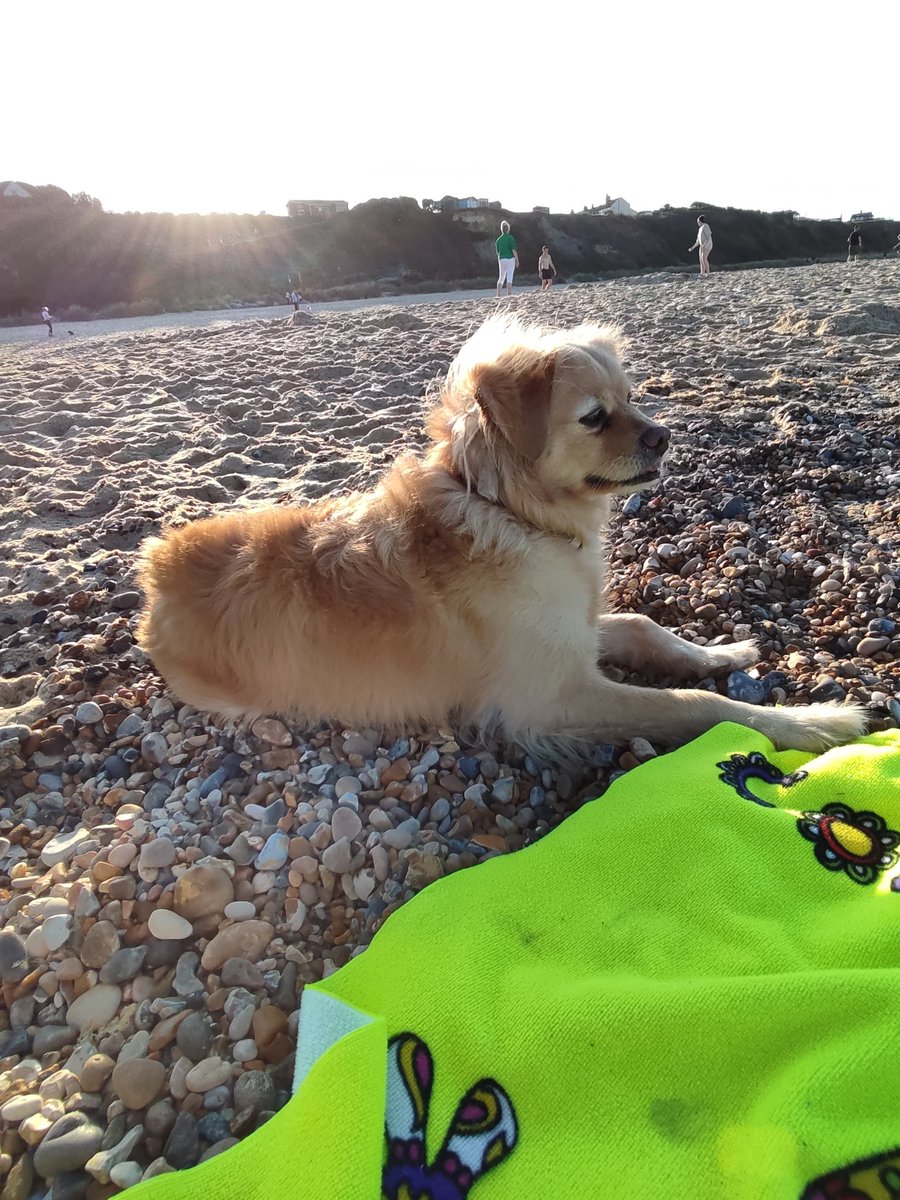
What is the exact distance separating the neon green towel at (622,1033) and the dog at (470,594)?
2.60ft

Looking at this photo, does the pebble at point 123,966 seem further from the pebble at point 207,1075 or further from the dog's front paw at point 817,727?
the dog's front paw at point 817,727

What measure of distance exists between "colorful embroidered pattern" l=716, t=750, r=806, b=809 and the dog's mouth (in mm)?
1162

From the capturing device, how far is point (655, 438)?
2838 millimetres

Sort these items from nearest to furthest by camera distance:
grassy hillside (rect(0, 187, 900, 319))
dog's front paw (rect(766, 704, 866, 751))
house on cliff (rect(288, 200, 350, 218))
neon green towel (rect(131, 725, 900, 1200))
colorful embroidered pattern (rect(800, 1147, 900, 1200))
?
1. colorful embroidered pattern (rect(800, 1147, 900, 1200))
2. neon green towel (rect(131, 725, 900, 1200))
3. dog's front paw (rect(766, 704, 866, 751))
4. grassy hillside (rect(0, 187, 900, 319))
5. house on cliff (rect(288, 200, 350, 218))

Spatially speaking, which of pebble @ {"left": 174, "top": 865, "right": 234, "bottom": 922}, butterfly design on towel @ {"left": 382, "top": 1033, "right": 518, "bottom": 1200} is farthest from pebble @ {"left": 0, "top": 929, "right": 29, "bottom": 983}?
butterfly design on towel @ {"left": 382, "top": 1033, "right": 518, "bottom": 1200}

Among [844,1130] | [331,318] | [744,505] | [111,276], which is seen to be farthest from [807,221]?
[844,1130]

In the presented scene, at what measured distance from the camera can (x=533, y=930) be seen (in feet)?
5.64

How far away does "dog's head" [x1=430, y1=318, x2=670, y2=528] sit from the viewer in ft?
8.88

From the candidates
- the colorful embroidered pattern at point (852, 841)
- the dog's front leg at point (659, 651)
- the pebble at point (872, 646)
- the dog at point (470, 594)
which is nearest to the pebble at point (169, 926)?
the dog at point (470, 594)

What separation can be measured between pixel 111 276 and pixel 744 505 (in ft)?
135

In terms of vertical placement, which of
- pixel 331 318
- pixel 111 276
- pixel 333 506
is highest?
pixel 111 276

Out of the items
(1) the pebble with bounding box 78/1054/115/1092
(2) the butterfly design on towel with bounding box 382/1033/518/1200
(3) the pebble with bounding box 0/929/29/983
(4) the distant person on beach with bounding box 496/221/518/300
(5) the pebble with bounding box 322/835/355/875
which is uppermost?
(4) the distant person on beach with bounding box 496/221/518/300

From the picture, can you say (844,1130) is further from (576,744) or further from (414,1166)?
(576,744)

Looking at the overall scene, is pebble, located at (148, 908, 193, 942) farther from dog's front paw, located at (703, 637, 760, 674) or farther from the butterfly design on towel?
dog's front paw, located at (703, 637, 760, 674)
